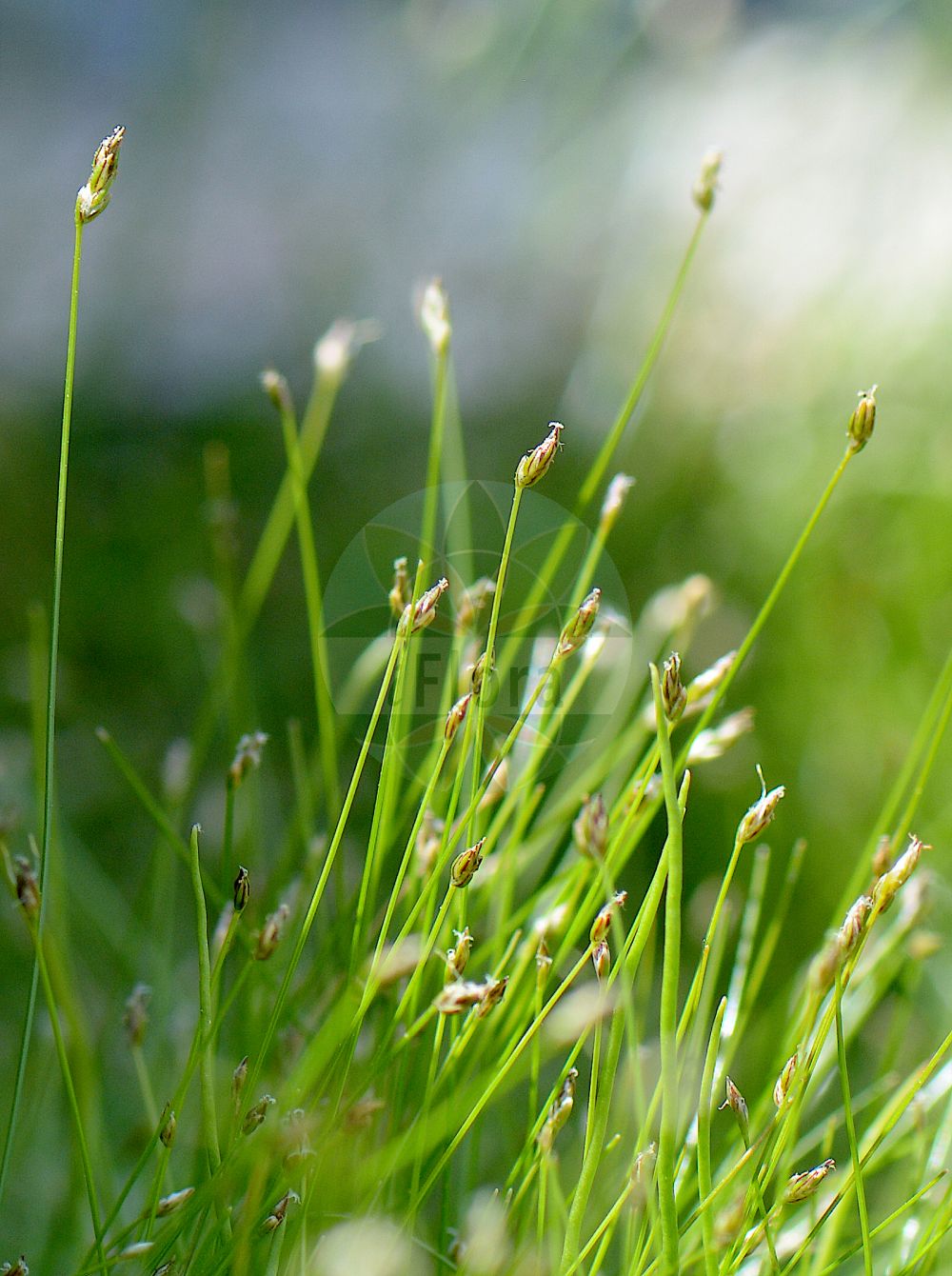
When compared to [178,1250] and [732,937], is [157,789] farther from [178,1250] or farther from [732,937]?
[178,1250]

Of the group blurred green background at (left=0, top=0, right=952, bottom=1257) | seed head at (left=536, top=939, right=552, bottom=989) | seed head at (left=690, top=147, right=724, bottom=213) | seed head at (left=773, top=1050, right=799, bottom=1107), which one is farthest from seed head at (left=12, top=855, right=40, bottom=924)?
blurred green background at (left=0, top=0, right=952, bottom=1257)

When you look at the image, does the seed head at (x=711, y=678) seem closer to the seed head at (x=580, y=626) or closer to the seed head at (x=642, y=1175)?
the seed head at (x=580, y=626)

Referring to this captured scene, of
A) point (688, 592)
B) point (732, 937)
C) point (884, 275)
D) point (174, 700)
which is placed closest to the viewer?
point (688, 592)

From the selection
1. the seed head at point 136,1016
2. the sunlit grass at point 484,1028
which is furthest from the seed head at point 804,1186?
the seed head at point 136,1016

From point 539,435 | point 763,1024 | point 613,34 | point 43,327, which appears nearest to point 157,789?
point 763,1024

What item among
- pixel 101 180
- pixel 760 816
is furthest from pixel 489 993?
pixel 101 180

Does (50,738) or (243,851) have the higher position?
(50,738)
